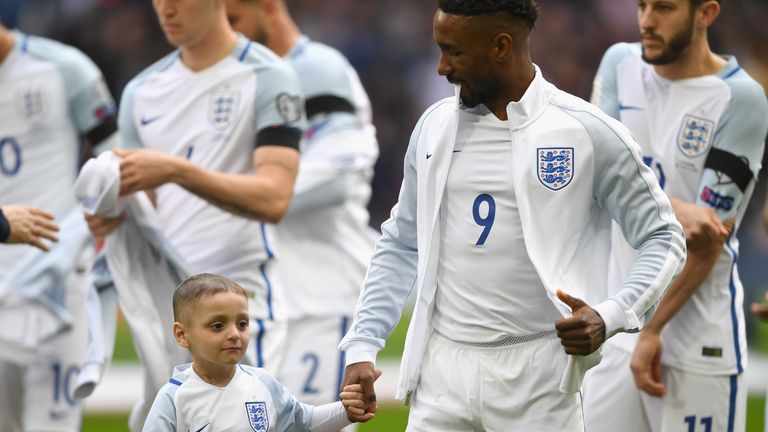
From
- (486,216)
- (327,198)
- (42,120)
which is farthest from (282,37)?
(486,216)

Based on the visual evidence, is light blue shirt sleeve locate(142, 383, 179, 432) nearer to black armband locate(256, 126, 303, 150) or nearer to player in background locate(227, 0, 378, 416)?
black armband locate(256, 126, 303, 150)

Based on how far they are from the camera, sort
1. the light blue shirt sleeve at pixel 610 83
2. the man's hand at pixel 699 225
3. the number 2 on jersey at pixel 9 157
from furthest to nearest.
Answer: the number 2 on jersey at pixel 9 157 < the light blue shirt sleeve at pixel 610 83 < the man's hand at pixel 699 225

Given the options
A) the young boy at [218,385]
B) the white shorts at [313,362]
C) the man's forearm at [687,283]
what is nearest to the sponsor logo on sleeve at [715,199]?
the man's forearm at [687,283]

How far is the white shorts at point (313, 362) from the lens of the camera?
23.7 feet

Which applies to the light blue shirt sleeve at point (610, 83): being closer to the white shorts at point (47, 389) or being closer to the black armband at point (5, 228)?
the black armband at point (5, 228)

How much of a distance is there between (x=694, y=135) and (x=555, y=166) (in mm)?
1572

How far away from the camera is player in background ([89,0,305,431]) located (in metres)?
6.05

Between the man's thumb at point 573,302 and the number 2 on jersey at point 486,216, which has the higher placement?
the number 2 on jersey at point 486,216

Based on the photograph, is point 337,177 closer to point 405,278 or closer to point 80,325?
point 80,325

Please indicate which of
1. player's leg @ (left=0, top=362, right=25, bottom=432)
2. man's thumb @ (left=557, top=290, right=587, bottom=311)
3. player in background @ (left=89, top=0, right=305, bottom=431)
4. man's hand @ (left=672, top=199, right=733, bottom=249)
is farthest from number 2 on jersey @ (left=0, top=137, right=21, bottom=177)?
man's thumb @ (left=557, top=290, right=587, bottom=311)

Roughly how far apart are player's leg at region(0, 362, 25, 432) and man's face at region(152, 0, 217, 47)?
6.65 ft

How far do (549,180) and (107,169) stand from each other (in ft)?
6.46

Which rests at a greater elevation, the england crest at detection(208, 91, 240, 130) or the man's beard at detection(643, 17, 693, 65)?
the man's beard at detection(643, 17, 693, 65)

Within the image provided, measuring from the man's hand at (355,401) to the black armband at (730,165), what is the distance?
1933 mm
